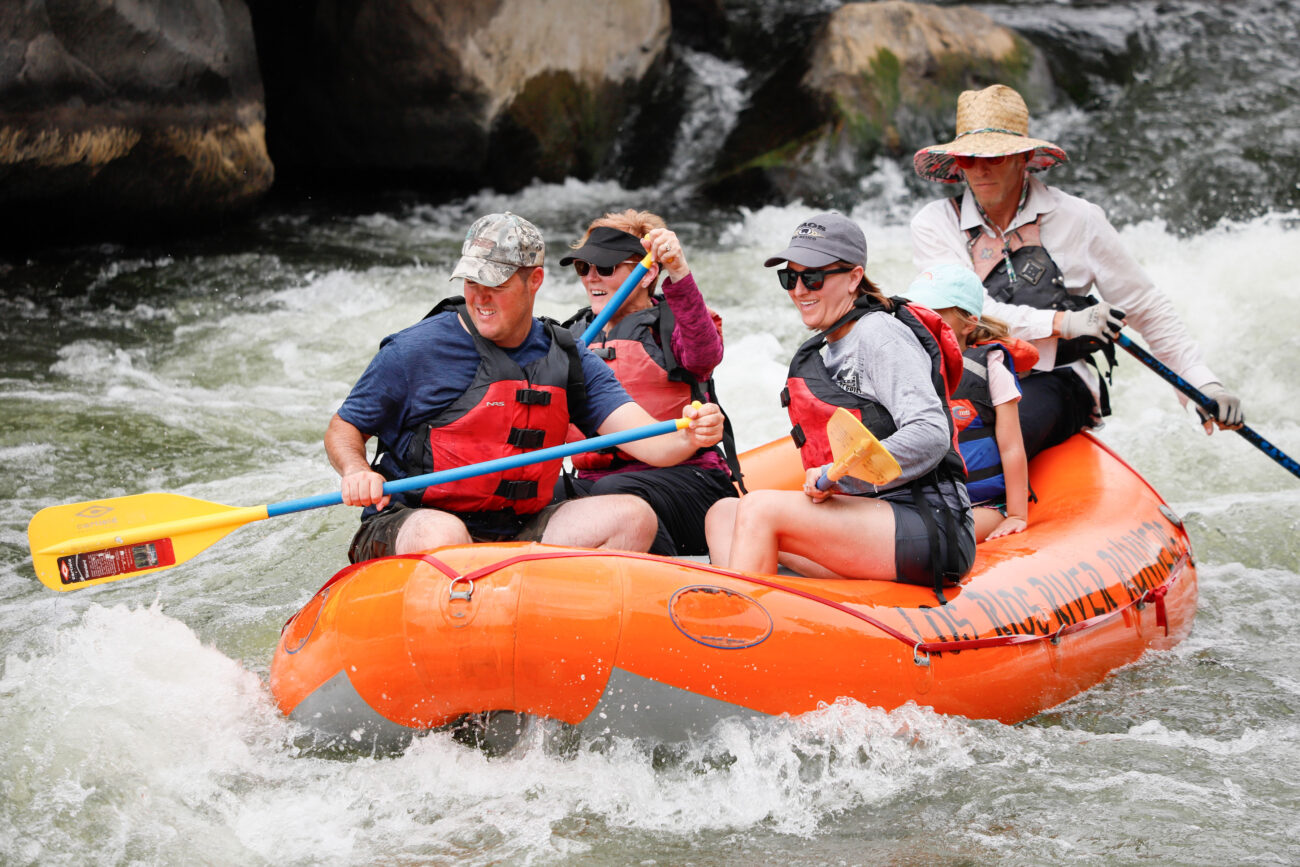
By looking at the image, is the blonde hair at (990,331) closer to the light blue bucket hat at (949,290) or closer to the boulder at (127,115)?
the light blue bucket hat at (949,290)

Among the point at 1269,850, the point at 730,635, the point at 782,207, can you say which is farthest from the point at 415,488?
the point at 782,207

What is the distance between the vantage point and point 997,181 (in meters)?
3.69

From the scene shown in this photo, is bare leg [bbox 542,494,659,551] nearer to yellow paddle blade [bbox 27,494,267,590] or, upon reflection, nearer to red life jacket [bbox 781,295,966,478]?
red life jacket [bbox 781,295,966,478]

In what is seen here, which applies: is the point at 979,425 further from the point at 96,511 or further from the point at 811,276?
the point at 96,511

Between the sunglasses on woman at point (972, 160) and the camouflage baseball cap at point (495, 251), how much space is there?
1513 mm

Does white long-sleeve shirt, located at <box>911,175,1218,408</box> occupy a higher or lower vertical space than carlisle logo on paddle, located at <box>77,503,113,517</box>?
higher

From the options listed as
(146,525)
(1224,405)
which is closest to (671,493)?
(146,525)

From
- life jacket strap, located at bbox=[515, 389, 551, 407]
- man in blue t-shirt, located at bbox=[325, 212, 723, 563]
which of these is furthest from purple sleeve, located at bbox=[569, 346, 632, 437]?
life jacket strap, located at bbox=[515, 389, 551, 407]

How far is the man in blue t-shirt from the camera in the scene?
289cm

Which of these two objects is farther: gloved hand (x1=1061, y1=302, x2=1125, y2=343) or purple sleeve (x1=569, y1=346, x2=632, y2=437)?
gloved hand (x1=1061, y1=302, x2=1125, y2=343)

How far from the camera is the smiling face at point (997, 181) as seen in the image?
3680 mm

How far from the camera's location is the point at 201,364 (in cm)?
635

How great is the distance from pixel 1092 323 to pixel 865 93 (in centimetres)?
588

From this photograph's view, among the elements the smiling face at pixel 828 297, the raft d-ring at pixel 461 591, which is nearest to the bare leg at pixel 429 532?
the raft d-ring at pixel 461 591
